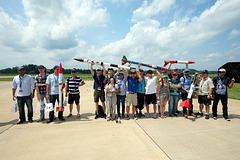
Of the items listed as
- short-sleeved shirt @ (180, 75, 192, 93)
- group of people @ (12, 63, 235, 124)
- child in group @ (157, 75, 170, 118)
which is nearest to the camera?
group of people @ (12, 63, 235, 124)

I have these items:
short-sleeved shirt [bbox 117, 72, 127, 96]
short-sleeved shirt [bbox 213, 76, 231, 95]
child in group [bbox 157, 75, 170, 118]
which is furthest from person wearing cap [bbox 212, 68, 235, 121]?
short-sleeved shirt [bbox 117, 72, 127, 96]

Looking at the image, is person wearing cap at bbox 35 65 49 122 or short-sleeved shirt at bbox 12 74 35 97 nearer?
short-sleeved shirt at bbox 12 74 35 97

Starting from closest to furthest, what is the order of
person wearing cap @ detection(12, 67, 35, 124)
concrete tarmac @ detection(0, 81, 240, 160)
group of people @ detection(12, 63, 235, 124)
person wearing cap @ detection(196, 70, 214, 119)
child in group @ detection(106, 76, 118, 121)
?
concrete tarmac @ detection(0, 81, 240, 160) < person wearing cap @ detection(12, 67, 35, 124) < group of people @ detection(12, 63, 235, 124) < child in group @ detection(106, 76, 118, 121) < person wearing cap @ detection(196, 70, 214, 119)

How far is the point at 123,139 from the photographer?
3.53 meters

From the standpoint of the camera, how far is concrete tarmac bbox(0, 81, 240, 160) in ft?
9.41

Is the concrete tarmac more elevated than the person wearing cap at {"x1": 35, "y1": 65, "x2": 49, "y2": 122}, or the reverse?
the person wearing cap at {"x1": 35, "y1": 65, "x2": 49, "y2": 122}

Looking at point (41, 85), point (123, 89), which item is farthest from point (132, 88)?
point (41, 85)

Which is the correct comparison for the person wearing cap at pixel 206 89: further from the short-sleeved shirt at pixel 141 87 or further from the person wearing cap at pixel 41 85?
the person wearing cap at pixel 41 85

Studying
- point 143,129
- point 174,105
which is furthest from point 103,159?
point 174,105

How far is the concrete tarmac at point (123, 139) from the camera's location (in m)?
2.87

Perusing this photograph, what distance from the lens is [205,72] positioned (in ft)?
17.4

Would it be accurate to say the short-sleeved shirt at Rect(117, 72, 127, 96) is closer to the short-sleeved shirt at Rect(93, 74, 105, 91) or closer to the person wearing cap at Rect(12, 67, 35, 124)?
the short-sleeved shirt at Rect(93, 74, 105, 91)

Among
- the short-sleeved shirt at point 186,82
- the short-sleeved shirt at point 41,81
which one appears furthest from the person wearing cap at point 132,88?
the short-sleeved shirt at point 41,81

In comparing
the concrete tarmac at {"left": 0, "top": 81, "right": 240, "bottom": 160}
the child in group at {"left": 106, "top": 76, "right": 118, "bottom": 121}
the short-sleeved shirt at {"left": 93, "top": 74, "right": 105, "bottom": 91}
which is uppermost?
the short-sleeved shirt at {"left": 93, "top": 74, "right": 105, "bottom": 91}
